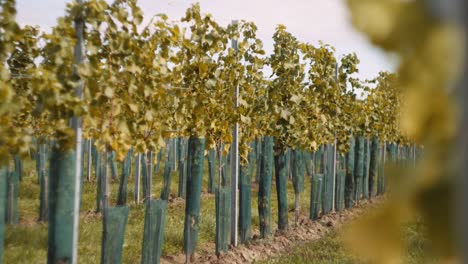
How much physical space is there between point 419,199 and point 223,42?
632 cm

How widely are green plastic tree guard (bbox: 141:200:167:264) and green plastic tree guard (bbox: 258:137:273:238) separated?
270cm

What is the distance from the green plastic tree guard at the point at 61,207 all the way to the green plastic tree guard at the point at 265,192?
14.0ft

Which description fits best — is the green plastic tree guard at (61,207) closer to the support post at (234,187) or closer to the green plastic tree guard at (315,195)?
the support post at (234,187)

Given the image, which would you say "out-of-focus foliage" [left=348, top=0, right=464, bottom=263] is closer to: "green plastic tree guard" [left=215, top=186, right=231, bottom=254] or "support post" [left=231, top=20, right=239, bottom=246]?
"green plastic tree guard" [left=215, top=186, right=231, bottom=254]

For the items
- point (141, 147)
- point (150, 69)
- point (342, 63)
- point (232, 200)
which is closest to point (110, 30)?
point (150, 69)

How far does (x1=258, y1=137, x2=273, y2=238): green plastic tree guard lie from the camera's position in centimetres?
760

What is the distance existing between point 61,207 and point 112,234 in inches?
31.2

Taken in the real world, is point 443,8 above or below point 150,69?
below

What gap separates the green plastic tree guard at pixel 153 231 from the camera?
5002 mm

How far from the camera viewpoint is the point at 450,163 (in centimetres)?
57

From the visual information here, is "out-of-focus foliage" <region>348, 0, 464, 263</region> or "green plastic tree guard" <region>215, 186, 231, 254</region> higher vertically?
"out-of-focus foliage" <region>348, 0, 464, 263</region>

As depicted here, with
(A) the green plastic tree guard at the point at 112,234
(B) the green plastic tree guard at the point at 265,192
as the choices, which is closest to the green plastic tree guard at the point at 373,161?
(B) the green plastic tree guard at the point at 265,192

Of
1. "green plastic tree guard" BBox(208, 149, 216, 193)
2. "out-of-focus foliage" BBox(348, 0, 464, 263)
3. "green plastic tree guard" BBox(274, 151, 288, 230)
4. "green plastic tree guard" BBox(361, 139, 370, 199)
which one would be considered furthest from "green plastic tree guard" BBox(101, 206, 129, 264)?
"green plastic tree guard" BBox(361, 139, 370, 199)

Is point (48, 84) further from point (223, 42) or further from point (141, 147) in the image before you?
point (223, 42)
